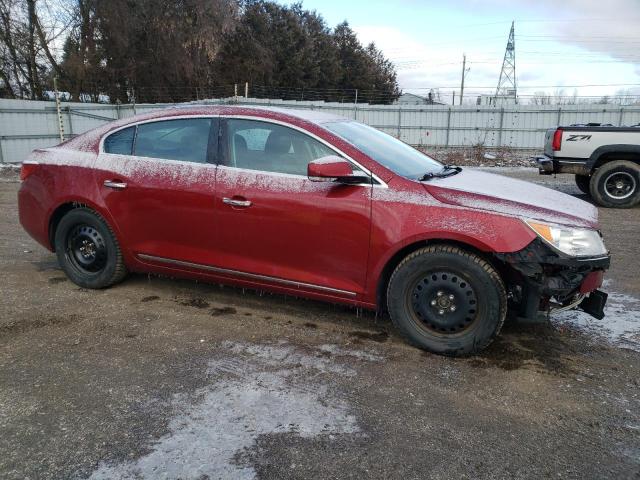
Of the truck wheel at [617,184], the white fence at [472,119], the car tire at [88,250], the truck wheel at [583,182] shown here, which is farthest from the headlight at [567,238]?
the white fence at [472,119]

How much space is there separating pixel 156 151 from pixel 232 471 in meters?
2.76

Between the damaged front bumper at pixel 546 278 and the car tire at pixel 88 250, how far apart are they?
320cm

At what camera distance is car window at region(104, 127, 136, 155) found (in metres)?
4.30

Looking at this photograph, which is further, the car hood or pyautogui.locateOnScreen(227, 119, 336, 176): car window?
pyautogui.locateOnScreen(227, 119, 336, 176): car window

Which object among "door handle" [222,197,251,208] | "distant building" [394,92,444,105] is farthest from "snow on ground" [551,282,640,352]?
"distant building" [394,92,444,105]

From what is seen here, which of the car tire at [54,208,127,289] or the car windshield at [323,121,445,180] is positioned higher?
the car windshield at [323,121,445,180]

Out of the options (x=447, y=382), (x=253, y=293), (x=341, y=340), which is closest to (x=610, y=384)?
(x=447, y=382)

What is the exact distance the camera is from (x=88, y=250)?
4555 mm

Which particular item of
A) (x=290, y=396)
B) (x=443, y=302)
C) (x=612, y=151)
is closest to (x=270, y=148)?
(x=443, y=302)

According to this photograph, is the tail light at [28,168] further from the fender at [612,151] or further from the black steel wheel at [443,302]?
the fender at [612,151]

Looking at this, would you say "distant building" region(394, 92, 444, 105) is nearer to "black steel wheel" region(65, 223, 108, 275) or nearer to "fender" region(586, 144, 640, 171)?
"fender" region(586, 144, 640, 171)

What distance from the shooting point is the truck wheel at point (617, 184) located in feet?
30.3

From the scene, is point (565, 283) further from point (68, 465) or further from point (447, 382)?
point (68, 465)

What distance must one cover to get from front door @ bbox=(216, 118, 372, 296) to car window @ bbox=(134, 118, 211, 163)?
214 millimetres
